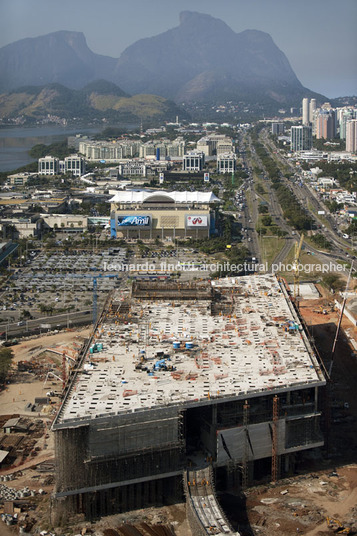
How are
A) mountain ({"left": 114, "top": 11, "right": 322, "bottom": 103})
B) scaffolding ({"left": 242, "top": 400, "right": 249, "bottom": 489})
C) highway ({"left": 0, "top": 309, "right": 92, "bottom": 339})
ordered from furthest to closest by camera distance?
mountain ({"left": 114, "top": 11, "right": 322, "bottom": 103}) < highway ({"left": 0, "top": 309, "right": 92, "bottom": 339}) < scaffolding ({"left": 242, "top": 400, "right": 249, "bottom": 489})

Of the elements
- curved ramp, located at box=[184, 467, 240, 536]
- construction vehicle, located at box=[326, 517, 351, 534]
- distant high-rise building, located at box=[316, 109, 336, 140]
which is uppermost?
distant high-rise building, located at box=[316, 109, 336, 140]

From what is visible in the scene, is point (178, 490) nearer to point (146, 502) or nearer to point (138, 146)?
point (146, 502)

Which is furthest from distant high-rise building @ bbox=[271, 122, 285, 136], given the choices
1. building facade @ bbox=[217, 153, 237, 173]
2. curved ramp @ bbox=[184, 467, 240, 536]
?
curved ramp @ bbox=[184, 467, 240, 536]

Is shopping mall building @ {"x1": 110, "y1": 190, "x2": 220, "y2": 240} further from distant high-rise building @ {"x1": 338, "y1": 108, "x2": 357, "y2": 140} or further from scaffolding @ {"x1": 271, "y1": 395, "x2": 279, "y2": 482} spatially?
distant high-rise building @ {"x1": 338, "y1": 108, "x2": 357, "y2": 140}

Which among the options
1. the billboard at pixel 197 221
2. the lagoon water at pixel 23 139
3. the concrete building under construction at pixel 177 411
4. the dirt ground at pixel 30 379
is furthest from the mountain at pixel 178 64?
the concrete building under construction at pixel 177 411

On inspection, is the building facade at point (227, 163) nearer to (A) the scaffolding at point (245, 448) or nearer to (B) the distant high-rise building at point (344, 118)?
(B) the distant high-rise building at point (344, 118)

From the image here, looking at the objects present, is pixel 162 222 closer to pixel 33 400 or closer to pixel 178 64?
pixel 33 400

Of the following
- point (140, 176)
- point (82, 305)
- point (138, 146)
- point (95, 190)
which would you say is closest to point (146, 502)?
point (82, 305)

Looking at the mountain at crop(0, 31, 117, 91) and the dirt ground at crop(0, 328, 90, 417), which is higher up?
the mountain at crop(0, 31, 117, 91)
